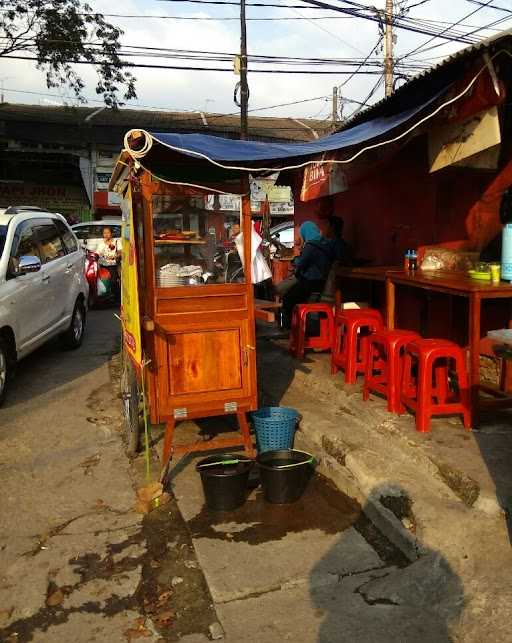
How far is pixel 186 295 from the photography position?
13.8ft

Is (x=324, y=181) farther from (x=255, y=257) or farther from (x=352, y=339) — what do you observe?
(x=255, y=257)

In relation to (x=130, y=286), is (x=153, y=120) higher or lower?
higher

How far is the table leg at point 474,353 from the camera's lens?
429cm

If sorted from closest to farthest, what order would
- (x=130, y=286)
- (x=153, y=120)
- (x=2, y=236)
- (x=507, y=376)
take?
(x=130, y=286) < (x=507, y=376) < (x=2, y=236) < (x=153, y=120)

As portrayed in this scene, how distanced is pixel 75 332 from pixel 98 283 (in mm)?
4212

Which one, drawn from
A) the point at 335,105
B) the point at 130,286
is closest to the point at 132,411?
the point at 130,286

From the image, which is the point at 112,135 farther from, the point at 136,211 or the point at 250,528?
the point at 250,528

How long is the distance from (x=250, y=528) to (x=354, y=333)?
8.65ft

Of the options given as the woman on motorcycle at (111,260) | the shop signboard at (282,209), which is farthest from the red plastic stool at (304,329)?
the shop signboard at (282,209)

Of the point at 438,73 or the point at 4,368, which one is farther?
the point at 4,368

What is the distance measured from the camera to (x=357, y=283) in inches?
305

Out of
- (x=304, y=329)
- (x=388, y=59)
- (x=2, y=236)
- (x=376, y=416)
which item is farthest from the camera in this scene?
(x=388, y=59)

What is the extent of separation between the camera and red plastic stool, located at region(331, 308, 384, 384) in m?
5.88

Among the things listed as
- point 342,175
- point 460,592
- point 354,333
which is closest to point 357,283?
point 342,175
